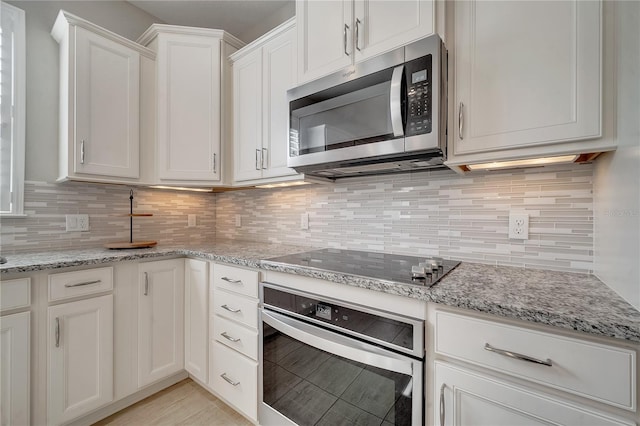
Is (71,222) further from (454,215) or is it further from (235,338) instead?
(454,215)

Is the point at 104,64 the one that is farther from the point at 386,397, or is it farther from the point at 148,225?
the point at 386,397

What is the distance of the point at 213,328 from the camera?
1.63 metres

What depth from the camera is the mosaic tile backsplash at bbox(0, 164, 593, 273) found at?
1145mm

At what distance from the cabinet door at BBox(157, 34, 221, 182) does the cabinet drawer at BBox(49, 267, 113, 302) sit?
0.74 m

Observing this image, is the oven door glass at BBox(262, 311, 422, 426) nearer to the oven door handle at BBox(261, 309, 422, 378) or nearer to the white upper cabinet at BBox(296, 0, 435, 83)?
the oven door handle at BBox(261, 309, 422, 378)

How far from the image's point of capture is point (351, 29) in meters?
1.29

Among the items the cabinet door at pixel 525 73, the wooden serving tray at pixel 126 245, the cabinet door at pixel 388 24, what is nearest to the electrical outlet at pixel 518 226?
the cabinet door at pixel 525 73

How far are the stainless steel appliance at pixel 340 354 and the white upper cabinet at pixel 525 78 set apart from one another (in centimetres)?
57

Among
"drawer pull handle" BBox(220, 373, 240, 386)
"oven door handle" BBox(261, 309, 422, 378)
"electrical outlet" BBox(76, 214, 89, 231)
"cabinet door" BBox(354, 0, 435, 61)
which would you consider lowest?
"drawer pull handle" BBox(220, 373, 240, 386)

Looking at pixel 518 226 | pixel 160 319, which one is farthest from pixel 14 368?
pixel 518 226

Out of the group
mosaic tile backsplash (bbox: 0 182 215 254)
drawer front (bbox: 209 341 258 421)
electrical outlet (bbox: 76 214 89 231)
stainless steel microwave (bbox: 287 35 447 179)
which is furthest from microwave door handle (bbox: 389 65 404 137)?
electrical outlet (bbox: 76 214 89 231)

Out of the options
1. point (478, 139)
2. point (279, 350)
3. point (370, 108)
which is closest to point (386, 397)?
point (279, 350)

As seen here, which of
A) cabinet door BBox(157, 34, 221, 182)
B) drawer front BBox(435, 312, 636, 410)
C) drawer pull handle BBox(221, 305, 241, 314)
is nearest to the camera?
drawer front BBox(435, 312, 636, 410)

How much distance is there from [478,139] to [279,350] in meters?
1.25
